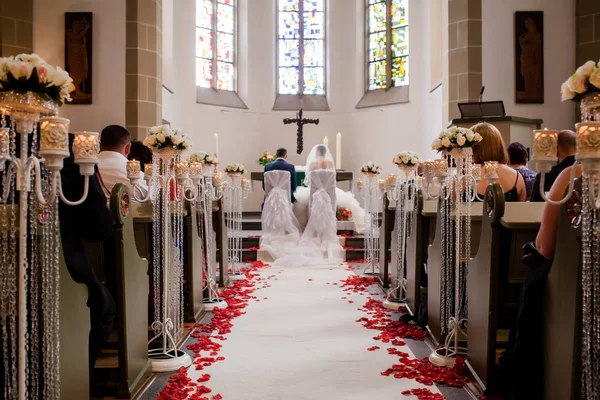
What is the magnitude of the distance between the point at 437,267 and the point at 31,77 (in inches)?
103

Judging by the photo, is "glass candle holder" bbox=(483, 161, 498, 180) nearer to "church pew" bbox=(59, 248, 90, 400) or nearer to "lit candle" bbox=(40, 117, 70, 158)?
"church pew" bbox=(59, 248, 90, 400)

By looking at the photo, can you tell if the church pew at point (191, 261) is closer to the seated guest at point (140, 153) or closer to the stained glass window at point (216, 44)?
the seated guest at point (140, 153)

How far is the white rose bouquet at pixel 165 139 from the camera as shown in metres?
3.37

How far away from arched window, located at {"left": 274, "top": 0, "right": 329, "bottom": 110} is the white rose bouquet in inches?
428

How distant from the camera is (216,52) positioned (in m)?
13.4

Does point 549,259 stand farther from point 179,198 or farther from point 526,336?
point 179,198

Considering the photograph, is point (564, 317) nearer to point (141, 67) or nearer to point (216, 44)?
point (141, 67)

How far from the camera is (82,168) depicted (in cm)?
196

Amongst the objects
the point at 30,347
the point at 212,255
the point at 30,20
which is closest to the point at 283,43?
the point at 30,20

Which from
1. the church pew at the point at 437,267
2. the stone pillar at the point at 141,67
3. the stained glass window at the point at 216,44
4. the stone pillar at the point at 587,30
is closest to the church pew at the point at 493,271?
the church pew at the point at 437,267

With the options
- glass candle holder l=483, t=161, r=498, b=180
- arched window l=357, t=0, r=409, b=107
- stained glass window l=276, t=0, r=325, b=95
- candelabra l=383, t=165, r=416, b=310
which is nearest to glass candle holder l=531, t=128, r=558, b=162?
glass candle holder l=483, t=161, r=498, b=180

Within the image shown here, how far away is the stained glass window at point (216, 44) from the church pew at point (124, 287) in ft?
34.7

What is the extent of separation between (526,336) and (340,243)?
6.24 m

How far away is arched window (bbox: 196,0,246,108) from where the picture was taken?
1309 centimetres
